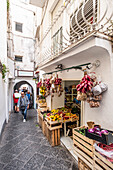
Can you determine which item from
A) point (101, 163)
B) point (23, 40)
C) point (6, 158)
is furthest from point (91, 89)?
point (23, 40)

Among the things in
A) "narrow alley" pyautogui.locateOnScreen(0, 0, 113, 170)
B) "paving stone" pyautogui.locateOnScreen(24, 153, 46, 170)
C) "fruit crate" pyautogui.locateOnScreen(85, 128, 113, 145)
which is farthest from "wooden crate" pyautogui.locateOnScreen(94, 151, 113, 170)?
"paving stone" pyautogui.locateOnScreen(24, 153, 46, 170)

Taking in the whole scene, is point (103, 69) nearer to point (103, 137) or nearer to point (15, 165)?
point (103, 137)

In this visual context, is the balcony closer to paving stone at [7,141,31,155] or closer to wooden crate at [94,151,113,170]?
wooden crate at [94,151,113,170]

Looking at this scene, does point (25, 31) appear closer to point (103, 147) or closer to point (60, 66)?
point (60, 66)

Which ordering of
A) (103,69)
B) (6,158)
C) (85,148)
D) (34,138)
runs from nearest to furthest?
(85,148)
(103,69)
(6,158)
(34,138)

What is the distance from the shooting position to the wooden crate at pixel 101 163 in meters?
1.36

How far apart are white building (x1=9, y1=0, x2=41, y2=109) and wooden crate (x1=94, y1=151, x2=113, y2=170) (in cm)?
851

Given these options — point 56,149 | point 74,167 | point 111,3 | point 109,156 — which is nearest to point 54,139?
point 56,149

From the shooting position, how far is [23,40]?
32.3 ft

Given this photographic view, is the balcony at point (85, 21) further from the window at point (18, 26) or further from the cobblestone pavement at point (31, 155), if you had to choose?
the window at point (18, 26)

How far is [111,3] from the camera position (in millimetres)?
1962

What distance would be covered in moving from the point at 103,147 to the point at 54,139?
89.5 inches

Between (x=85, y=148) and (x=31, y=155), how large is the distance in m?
2.01

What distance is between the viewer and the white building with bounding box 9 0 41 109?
9.45 meters
